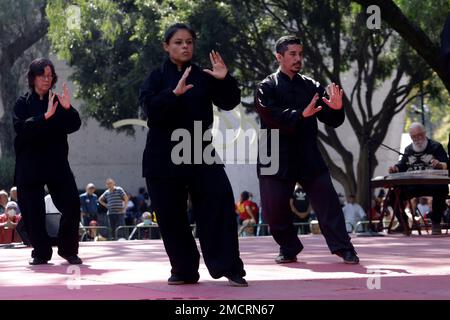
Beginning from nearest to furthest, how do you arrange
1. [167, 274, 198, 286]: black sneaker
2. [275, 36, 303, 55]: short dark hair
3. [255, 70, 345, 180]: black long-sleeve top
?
[167, 274, 198, 286]: black sneaker
[255, 70, 345, 180]: black long-sleeve top
[275, 36, 303, 55]: short dark hair

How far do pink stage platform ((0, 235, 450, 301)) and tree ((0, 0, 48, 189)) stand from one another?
76.6 feet

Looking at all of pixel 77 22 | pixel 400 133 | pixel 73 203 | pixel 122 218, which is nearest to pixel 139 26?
pixel 77 22

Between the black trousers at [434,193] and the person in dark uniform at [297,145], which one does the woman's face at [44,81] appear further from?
the black trousers at [434,193]

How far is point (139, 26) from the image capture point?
29.1 m

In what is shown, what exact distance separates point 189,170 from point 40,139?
2961 millimetres

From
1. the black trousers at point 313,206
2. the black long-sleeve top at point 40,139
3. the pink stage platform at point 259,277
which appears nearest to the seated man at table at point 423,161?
the pink stage platform at point 259,277

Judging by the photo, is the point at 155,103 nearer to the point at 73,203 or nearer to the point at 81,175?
the point at 73,203

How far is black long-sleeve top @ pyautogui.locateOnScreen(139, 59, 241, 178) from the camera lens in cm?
785

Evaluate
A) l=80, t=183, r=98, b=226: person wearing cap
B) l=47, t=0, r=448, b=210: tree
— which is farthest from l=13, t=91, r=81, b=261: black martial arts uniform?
l=47, t=0, r=448, b=210: tree

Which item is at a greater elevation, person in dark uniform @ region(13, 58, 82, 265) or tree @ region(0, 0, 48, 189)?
tree @ region(0, 0, 48, 189)

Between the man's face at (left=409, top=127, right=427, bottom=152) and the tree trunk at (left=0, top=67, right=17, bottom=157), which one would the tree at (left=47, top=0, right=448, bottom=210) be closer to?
the tree trunk at (left=0, top=67, right=17, bottom=157)

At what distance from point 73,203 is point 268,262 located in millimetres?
1882

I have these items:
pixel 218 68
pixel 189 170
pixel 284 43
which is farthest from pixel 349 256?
pixel 218 68

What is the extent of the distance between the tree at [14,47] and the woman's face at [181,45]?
2750 cm
